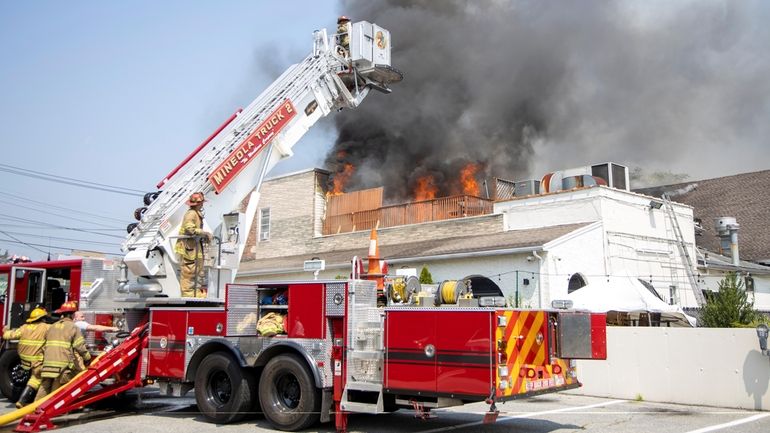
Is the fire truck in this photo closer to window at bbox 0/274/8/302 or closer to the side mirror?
window at bbox 0/274/8/302

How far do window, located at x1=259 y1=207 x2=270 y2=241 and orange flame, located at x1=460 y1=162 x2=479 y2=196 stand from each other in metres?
7.77

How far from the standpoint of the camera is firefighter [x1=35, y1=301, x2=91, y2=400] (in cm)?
978

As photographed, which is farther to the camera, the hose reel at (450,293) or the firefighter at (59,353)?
the firefighter at (59,353)

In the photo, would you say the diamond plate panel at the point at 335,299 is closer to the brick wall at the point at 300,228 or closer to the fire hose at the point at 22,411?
the fire hose at the point at 22,411

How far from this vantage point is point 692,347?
467 inches

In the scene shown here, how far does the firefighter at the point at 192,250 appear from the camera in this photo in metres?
10.1

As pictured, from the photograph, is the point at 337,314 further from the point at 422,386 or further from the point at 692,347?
the point at 692,347

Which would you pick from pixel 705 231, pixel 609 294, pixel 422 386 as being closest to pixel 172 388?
pixel 422 386

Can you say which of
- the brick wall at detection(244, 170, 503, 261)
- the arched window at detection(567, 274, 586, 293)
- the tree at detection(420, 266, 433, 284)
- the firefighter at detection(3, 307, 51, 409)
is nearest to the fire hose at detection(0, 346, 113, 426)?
the firefighter at detection(3, 307, 51, 409)

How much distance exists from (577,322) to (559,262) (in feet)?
32.4

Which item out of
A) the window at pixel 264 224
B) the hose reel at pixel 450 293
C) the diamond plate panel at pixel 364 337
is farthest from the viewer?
the window at pixel 264 224

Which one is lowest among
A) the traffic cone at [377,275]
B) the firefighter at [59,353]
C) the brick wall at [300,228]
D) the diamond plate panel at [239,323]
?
the firefighter at [59,353]

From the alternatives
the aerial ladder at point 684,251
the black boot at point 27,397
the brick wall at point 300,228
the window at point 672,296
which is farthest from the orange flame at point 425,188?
the black boot at point 27,397

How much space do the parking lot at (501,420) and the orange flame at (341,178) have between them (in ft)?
54.1
